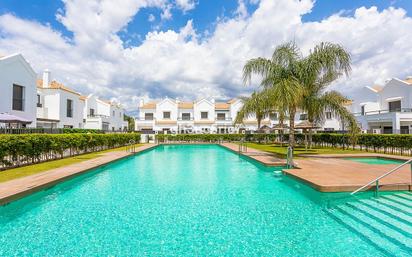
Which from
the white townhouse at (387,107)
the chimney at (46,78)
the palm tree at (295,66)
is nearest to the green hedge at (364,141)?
the palm tree at (295,66)

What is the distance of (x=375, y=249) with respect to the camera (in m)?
4.45

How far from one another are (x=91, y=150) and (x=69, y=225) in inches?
659

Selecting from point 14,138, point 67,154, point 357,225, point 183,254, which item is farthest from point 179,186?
point 67,154

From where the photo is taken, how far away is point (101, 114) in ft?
159

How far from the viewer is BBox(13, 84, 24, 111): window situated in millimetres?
24750

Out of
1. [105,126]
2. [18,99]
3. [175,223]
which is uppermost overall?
[18,99]

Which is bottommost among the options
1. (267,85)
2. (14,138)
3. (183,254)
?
(183,254)

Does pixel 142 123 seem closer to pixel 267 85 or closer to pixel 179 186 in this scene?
pixel 267 85

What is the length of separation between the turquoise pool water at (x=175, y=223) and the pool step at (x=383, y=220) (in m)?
→ 0.25

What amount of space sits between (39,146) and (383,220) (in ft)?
50.1

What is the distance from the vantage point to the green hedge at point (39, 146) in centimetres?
1107

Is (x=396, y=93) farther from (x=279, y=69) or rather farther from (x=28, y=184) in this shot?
(x=28, y=184)

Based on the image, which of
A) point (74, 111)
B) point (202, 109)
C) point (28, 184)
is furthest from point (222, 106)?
point (28, 184)

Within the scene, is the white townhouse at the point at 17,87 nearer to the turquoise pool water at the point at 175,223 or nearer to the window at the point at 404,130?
the turquoise pool water at the point at 175,223
